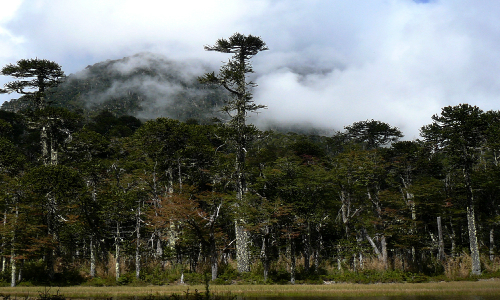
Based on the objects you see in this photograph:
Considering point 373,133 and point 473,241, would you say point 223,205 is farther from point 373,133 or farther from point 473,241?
point 373,133

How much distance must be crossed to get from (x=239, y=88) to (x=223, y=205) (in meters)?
10.6

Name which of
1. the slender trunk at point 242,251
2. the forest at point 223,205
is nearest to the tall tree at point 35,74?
the forest at point 223,205

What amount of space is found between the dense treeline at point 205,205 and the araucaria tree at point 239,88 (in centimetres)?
101

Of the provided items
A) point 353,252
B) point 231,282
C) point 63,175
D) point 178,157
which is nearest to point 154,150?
point 178,157

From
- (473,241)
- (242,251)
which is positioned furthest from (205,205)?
(473,241)

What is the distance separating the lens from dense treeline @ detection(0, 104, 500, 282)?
87.7 feet

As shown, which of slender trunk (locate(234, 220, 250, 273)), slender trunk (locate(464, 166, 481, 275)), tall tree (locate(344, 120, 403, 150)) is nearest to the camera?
slender trunk (locate(464, 166, 481, 275))

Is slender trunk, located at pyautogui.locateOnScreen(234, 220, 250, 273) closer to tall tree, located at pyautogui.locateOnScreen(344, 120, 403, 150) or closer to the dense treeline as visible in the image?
the dense treeline

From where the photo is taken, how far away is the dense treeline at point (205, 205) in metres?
26.7

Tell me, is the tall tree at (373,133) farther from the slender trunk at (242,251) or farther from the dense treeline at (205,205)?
the slender trunk at (242,251)

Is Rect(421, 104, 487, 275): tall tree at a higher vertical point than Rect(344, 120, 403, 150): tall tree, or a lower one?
lower

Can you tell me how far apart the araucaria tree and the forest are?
0.11 meters

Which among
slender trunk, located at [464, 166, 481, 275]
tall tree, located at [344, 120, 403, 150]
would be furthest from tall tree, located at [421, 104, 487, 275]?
tall tree, located at [344, 120, 403, 150]

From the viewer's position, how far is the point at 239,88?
32781 mm
